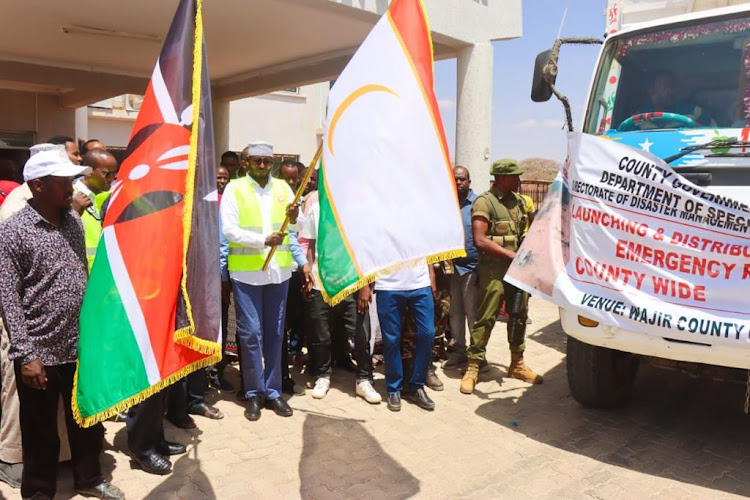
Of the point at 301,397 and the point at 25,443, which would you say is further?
the point at 301,397

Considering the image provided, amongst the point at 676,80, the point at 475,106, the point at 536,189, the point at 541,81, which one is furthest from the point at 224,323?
the point at 536,189

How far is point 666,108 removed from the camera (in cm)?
445

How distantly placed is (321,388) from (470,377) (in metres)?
1.29

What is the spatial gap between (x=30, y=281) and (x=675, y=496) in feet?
12.0

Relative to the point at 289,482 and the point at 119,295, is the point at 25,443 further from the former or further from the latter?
the point at 289,482

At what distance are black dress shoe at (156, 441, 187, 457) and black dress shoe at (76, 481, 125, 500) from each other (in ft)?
1.69

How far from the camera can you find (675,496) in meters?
3.54

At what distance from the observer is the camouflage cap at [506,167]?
17.4ft

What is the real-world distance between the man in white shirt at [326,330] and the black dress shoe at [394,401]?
0.18 meters

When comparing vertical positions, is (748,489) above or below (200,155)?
below

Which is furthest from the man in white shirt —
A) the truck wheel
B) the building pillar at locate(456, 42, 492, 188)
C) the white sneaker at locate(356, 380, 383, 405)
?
the building pillar at locate(456, 42, 492, 188)

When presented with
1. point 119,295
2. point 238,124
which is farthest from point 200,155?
point 238,124

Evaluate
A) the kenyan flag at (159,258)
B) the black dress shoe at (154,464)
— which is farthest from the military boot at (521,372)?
the kenyan flag at (159,258)

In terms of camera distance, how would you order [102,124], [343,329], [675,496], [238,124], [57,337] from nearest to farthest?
[57,337] < [675,496] < [343,329] < [238,124] < [102,124]
